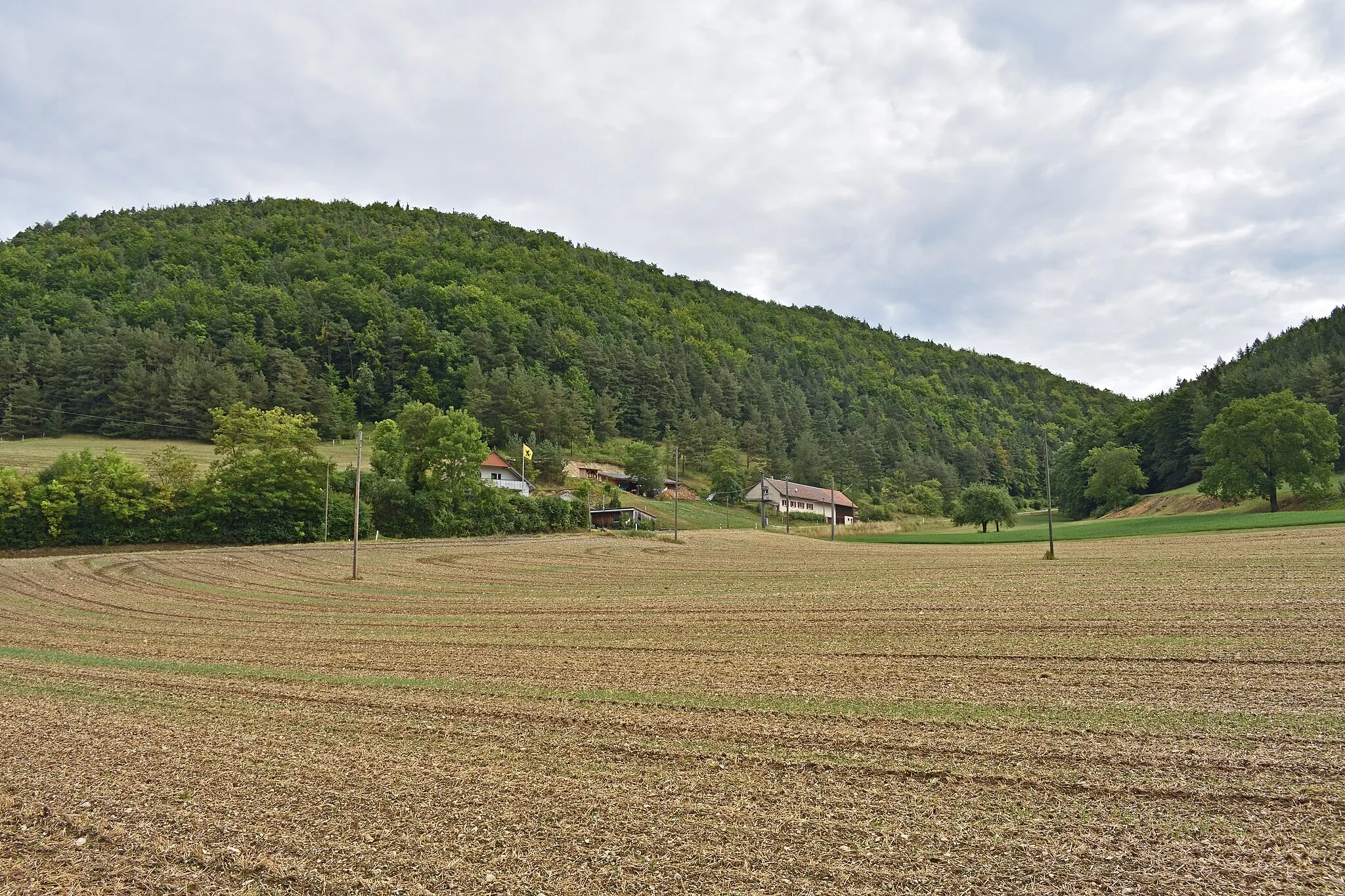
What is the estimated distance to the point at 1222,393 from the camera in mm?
103375

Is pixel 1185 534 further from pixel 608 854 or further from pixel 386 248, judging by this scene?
pixel 386 248

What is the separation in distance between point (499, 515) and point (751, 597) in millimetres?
45146

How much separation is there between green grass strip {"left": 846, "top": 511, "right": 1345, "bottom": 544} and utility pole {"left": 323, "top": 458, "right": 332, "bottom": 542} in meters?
44.9

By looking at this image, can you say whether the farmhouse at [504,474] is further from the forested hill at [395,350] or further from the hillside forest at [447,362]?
the forested hill at [395,350]

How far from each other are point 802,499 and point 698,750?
347 feet

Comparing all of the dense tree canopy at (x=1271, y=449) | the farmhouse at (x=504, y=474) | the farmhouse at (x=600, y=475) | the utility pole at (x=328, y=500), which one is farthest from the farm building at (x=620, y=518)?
the dense tree canopy at (x=1271, y=449)

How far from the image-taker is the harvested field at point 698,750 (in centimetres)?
576

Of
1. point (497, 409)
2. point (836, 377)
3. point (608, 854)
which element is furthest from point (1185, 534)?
point (836, 377)

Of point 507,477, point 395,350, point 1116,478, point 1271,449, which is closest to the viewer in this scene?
point 1271,449

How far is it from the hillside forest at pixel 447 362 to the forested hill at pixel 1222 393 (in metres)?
0.38

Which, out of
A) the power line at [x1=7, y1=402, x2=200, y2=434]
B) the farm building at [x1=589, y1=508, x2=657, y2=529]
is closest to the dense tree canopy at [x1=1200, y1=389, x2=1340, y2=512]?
the farm building at [x1=589, y1=508, x2=657, y2=529]

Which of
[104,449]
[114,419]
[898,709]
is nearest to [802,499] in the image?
[104,449]

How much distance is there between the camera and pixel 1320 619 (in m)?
15.3

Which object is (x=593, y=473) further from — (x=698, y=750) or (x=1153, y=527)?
(x=698, y=750)
